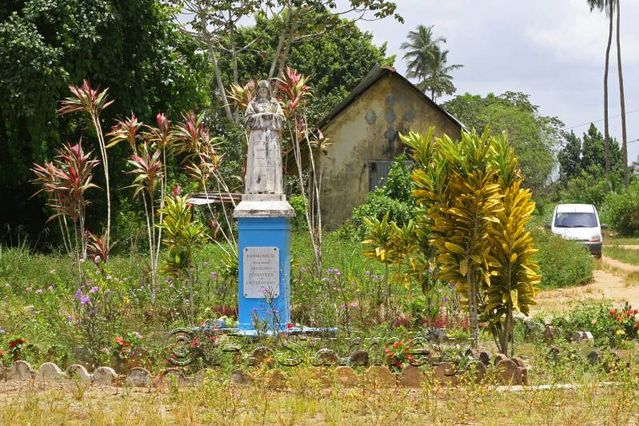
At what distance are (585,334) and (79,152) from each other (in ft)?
21.8

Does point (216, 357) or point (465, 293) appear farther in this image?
point (465, 293)

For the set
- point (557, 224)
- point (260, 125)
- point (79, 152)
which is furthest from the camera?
point (557, 224)

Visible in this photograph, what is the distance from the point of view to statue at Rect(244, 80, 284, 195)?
11.5m

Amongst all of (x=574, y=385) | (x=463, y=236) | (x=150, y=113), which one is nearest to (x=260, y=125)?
(x=463, y=236)

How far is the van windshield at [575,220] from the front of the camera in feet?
87.8

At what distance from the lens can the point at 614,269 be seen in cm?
2220

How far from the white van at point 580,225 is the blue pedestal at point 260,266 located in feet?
50.2

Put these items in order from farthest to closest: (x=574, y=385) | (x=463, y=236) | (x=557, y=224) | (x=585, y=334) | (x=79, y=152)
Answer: (x=557, y=224) → (x=79, y=152) → (x=585, y=334) → (x=463, y=236) → (x=574, y=385)

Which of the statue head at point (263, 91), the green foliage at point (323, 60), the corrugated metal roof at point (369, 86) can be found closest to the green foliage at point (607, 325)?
the statue head at point (263, 91)

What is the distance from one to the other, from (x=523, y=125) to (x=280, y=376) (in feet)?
190

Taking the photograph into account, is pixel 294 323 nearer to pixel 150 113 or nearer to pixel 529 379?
pixel 529 379

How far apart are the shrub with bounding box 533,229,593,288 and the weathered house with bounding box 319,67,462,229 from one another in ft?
25.9

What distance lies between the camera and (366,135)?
27.4m

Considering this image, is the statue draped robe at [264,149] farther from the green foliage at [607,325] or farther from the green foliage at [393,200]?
the green foliage at [393,200]
